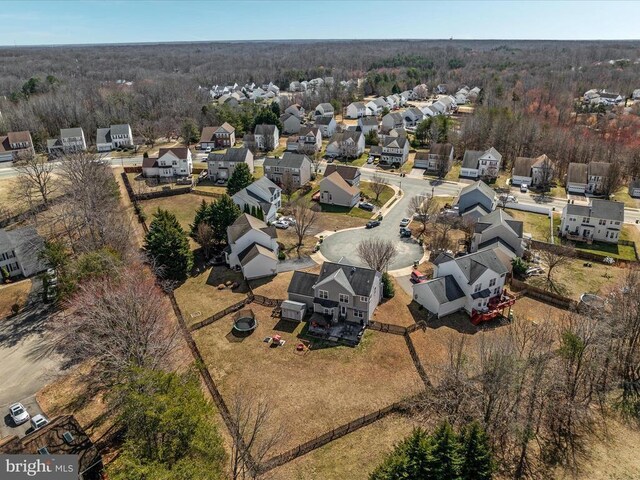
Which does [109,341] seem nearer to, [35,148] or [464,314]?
[464,314]

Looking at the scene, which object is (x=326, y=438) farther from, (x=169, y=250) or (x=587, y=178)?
(x=587, y=178)

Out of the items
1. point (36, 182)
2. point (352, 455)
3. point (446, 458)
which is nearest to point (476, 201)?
point (352, 455)

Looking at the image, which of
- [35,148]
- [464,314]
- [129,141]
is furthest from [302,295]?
[35,148]

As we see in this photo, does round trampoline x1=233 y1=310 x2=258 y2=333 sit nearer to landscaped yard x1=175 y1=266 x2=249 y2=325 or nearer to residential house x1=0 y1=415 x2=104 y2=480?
landscaped yard x1=175 y1=266 x2=249 y2=325

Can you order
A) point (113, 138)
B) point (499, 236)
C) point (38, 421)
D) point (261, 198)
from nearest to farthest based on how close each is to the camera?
point (38, 421) → point (499, 236) → point (261, 198) → point (113, 138)

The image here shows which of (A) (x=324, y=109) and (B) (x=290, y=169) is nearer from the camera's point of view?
(B) (x=290, y=169)

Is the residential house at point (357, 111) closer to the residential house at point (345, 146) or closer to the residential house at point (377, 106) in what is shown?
the residential house at point (377, 106)
